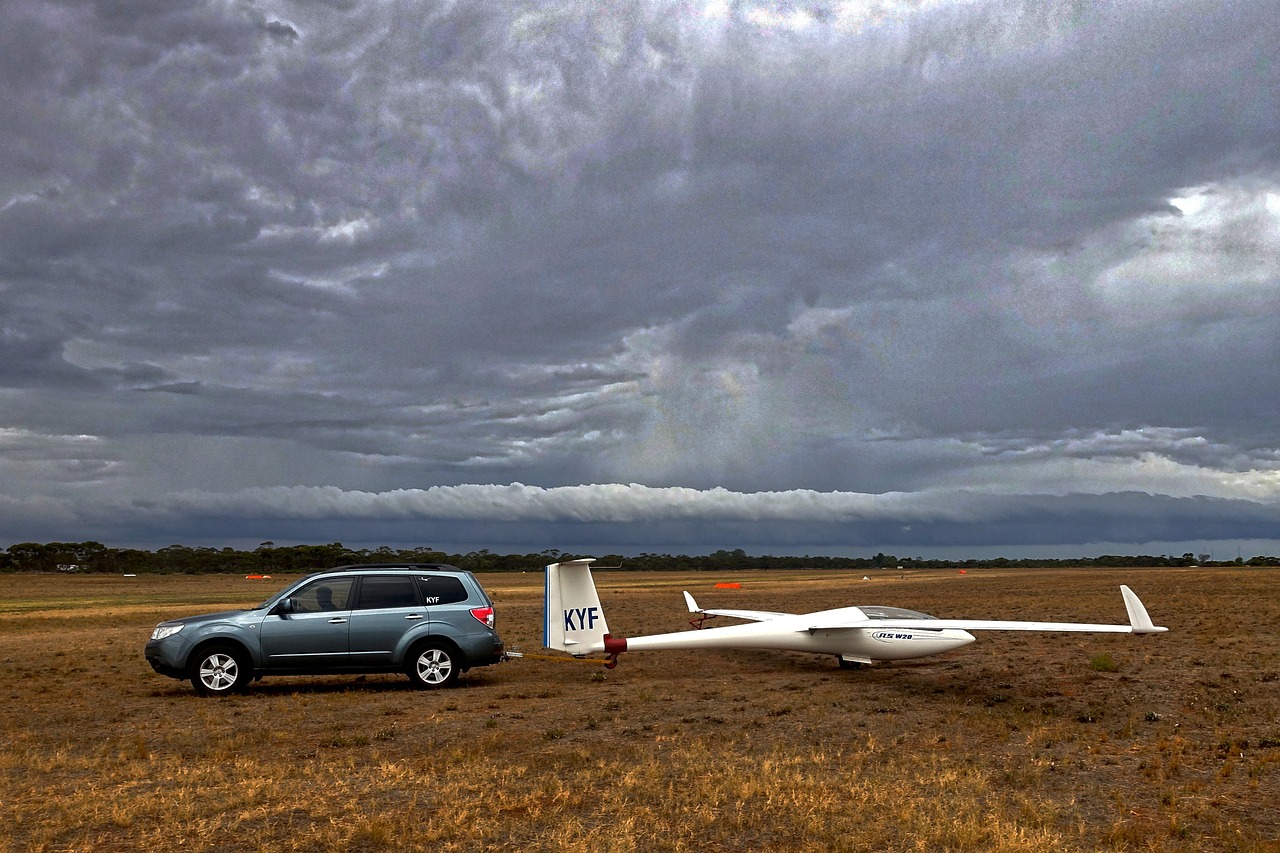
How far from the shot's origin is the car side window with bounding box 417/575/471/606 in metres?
15.2

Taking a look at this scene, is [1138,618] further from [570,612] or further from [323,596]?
[323,596]

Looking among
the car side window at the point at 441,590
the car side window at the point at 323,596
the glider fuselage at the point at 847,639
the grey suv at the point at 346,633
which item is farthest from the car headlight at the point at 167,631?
the glider fuselage at the point at 847,639

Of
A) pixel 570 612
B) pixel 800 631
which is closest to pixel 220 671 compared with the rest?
pixel 570 612

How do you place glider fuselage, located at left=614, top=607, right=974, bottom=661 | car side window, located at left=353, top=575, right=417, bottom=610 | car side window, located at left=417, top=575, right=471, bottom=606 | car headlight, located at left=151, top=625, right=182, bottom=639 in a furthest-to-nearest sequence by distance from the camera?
glider fuselage, located at left=614, top=607, right=974, bottom=661 < car side window, located at left=417, top=575, right=471, bottom=606 < car side window, located at left=353, top=575, right=417, bottom=610 < car headlight, located at left=151, top=625, right=182, bottom=639

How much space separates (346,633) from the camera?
1469cm

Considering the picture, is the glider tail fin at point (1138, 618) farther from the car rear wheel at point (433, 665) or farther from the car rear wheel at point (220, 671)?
the car rear wheel at point (220, 671)

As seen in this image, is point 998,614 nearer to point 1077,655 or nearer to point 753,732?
point 1077,655

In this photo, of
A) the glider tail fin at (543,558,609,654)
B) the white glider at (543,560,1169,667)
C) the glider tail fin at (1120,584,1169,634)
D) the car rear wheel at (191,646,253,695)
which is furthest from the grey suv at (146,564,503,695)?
the glider tail fin at (1120,584,1169,634)

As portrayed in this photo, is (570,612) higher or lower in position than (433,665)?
higher

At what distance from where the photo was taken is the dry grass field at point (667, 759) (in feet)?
23.9

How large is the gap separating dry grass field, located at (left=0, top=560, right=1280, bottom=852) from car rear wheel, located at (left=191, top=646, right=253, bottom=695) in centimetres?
36

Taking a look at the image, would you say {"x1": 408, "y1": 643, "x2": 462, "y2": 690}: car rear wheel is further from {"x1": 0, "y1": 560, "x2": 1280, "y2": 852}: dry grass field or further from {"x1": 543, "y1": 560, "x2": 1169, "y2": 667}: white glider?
{"x1": 543, "y1": 560, "x2": 1169, "y2": 667}: white glider

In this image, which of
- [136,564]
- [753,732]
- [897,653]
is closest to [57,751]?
[753,732]

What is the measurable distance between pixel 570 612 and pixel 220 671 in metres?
5.80
